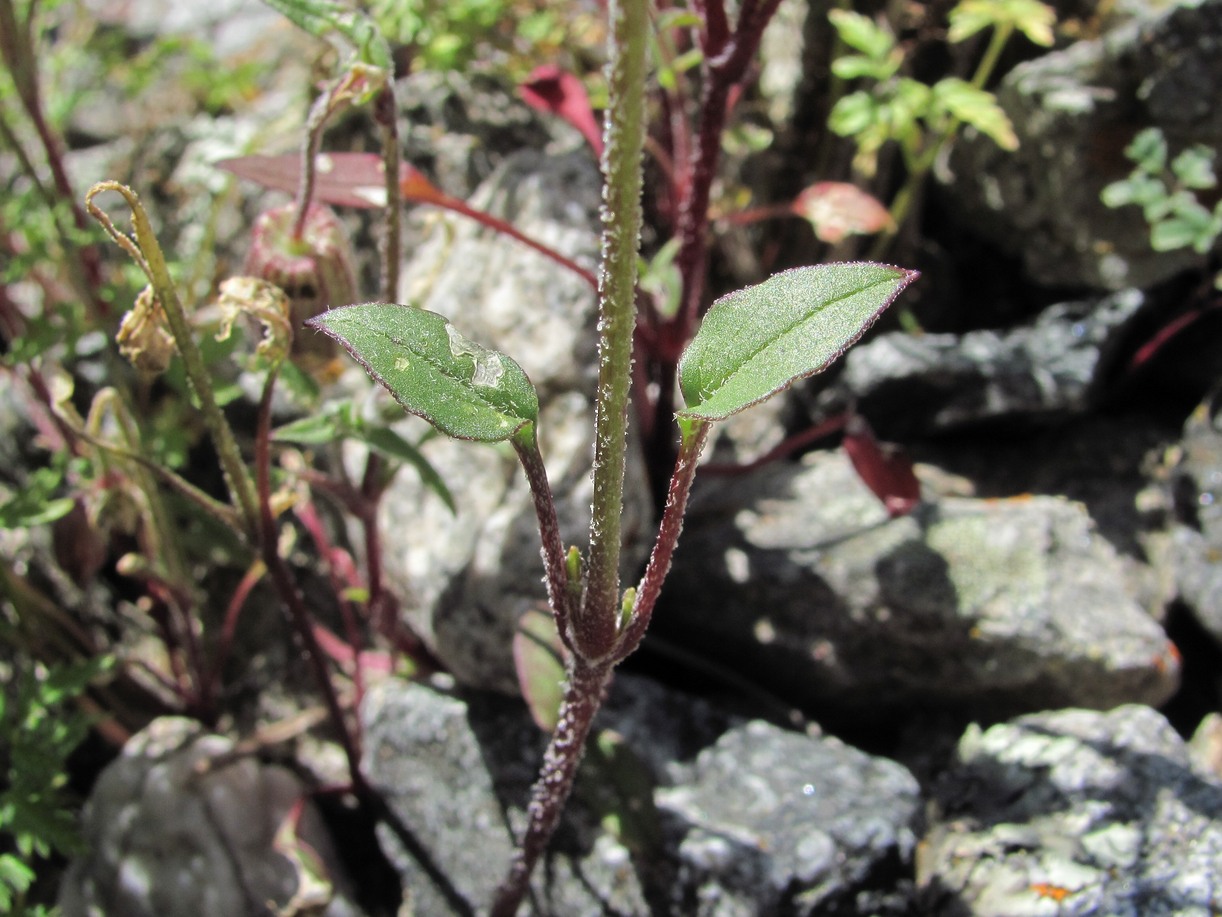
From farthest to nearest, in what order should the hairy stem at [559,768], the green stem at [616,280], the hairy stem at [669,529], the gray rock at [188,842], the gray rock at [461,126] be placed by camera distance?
1. the gray rock at [461,126]
2. the gray rock at [188,842]
3. the hairy stem at [559,768]
4. the hairy stem at [669,529]
5. the green stem at [616,280]

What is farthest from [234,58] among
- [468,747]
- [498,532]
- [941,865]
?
A: [941,865]

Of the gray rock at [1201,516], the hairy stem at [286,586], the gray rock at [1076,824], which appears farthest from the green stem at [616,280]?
the gray rock at [1201,516]

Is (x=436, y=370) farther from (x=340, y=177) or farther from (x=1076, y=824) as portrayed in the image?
(x=1076, y=824)

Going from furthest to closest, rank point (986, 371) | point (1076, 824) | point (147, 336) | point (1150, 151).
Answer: point (986, 371) < point (1150, 151) < point (1076, 824) < point (147, 336)

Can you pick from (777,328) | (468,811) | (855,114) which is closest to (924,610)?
(468,811)

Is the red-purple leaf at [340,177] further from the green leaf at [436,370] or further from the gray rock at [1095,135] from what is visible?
the gray rock at [1095,135]

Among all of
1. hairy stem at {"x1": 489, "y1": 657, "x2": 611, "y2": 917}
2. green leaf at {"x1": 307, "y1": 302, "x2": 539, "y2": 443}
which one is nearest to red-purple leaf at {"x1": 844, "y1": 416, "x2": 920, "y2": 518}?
hairy stem at {"x1": 489, "y1": 657, "x2": 611, "y2": 917}

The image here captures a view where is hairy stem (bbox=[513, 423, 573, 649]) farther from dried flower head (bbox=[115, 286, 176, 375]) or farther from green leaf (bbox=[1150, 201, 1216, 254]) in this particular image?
green leaf (bbox=[1150, 201, 1216, 254])
